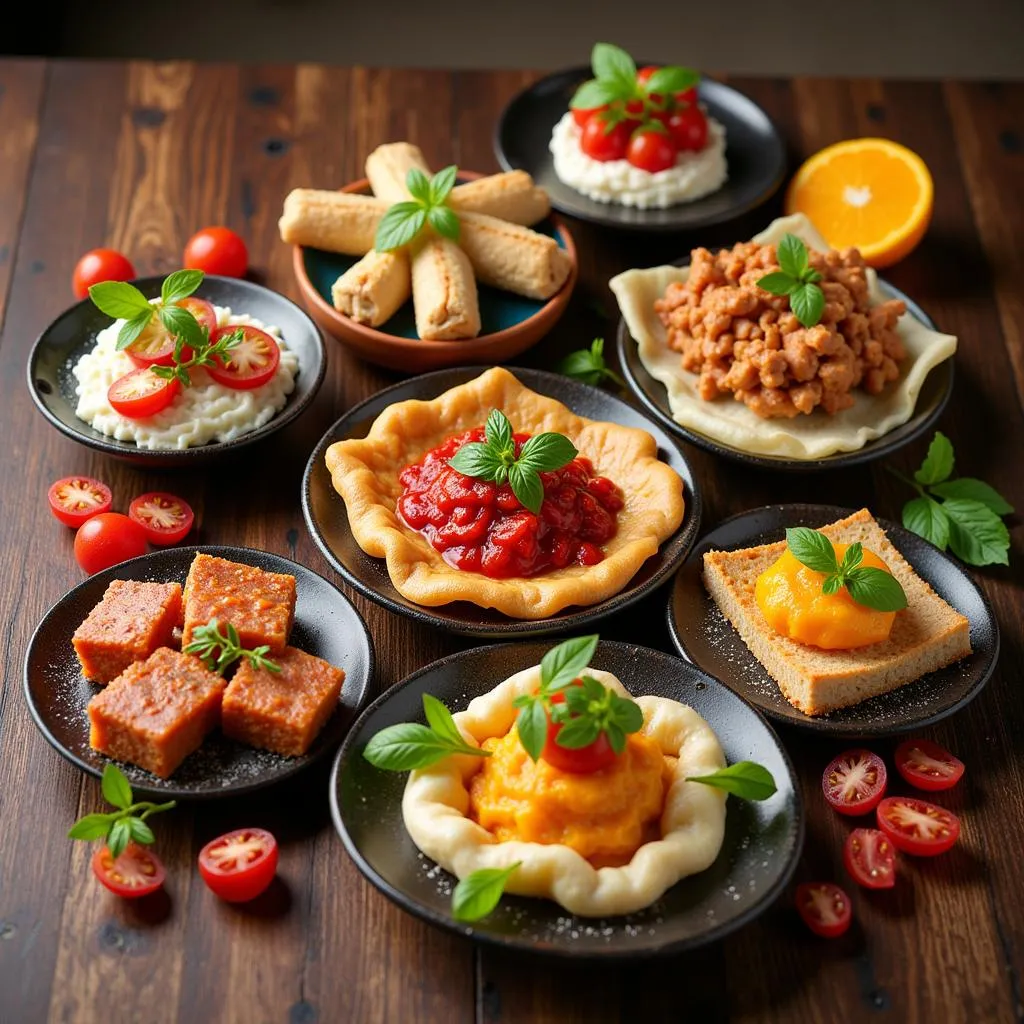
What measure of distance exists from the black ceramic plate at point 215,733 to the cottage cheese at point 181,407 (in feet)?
1.71

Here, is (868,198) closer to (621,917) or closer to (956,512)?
(956,512)

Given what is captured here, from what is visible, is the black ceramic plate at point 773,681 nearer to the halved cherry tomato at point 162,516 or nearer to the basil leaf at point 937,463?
the basil leaf at point 937,463

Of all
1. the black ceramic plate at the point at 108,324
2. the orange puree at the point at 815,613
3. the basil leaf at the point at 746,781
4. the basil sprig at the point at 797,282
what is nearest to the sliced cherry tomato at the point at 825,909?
the basil leaf at the point at 746,781

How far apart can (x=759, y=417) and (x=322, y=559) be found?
1.66 metres

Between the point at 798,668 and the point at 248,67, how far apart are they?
427 centimetres

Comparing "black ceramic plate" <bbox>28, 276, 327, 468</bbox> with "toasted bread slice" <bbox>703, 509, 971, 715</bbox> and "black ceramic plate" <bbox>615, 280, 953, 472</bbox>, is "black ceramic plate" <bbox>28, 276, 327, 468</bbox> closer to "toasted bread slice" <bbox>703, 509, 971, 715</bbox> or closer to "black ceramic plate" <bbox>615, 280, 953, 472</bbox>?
"black ceramic plate" <bbox>615, 280, 953, 472</bbox>

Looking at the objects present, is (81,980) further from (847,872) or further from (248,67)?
(248,67)

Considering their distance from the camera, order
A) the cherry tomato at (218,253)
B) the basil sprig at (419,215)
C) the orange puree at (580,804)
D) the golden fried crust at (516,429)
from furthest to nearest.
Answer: the cherry tomato at (218,253)
the basil sprig at (419,215)
the golden fried crust at (516,429)
the orange puree at (580,804)

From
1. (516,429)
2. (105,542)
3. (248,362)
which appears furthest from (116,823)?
(516,429)

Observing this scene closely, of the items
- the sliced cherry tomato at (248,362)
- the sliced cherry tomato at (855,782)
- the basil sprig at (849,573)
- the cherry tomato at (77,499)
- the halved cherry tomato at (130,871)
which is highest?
the basil sprig at (849,573)

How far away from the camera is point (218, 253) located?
533cm

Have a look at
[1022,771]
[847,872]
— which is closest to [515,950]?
[847,872]

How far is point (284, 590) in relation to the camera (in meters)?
3.96

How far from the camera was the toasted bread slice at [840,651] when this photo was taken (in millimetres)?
3883
